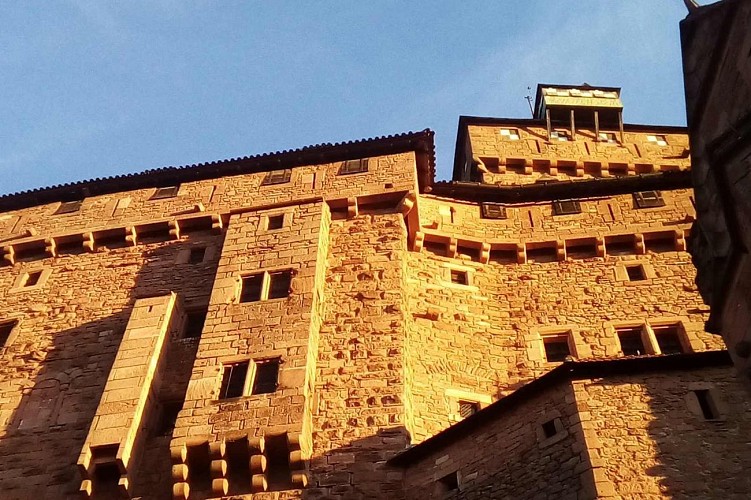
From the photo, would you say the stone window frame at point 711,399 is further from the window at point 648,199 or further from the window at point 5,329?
the window at point 5,329

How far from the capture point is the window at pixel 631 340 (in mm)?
16812

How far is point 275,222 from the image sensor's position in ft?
61.3

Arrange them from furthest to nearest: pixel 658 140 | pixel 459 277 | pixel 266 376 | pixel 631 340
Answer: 1. pixel 658 140
2. pixel 459 277
3. pixel 631 340
4. pixel 266 376

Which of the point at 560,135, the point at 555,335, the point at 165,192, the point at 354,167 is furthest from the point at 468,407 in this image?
the point at 560,135

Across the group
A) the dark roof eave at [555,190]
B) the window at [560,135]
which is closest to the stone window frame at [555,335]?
the dark roof eave at [555,190]

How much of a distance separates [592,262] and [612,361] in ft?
24.8

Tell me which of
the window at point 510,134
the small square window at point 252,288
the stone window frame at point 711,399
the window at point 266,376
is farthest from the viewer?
the window at point 510,134

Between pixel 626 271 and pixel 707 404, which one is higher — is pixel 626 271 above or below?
above

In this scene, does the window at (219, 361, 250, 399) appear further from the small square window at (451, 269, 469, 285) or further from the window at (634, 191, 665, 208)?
the window at (634, 191, 665, 208)

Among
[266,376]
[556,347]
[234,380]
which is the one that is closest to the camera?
[266,376]

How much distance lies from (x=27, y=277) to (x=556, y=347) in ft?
43.5

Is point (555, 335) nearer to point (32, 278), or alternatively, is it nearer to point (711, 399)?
point (711, 399)

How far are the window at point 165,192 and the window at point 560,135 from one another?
45.8 feet

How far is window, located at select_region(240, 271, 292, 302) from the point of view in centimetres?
1619
